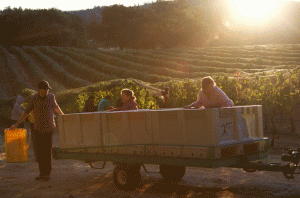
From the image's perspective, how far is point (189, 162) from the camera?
6.22m

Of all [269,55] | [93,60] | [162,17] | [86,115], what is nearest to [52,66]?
[93,60]

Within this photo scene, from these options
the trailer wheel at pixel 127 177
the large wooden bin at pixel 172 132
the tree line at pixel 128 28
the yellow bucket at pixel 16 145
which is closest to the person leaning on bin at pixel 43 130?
the large wooden bin at pixel 172 132

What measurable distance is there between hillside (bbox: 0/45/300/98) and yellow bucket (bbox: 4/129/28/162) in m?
25.6

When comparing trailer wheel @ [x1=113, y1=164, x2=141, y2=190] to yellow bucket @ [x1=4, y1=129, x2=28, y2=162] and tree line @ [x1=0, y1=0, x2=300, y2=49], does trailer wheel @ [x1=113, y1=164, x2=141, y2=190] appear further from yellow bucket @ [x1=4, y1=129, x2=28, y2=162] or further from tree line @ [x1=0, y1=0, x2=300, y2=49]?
tree line @ [x1=0, y1=0, x2=300, y2=49]

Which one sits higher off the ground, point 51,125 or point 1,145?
point 51,125

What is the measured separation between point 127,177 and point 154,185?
765mm

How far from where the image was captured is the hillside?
139ft

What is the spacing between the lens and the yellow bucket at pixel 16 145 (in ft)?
30.4

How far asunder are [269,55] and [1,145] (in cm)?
5257

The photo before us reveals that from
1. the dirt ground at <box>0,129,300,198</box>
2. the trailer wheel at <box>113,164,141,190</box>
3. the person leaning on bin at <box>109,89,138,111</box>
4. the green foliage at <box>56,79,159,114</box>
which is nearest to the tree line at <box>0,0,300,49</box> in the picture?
the green foliage at <box>56,79,159,114</box>

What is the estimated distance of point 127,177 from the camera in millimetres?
7328

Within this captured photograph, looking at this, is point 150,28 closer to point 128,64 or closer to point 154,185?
point 128,64

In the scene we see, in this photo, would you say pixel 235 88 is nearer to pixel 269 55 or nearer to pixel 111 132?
pixel 111 132

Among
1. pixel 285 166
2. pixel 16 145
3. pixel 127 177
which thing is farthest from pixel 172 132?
pixel 16 145
